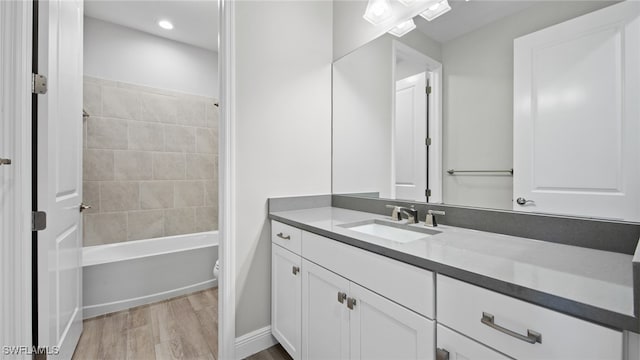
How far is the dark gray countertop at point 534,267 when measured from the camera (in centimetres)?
52

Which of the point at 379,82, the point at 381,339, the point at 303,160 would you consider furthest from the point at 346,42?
the point at 381,339

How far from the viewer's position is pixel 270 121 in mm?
1677

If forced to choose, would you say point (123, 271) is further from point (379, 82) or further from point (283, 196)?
point (379, 82)

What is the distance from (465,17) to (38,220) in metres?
2.15

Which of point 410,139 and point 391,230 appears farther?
point 410,139

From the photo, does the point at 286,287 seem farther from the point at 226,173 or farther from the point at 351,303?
the point at 226,173

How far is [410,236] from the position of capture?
4.33 feet

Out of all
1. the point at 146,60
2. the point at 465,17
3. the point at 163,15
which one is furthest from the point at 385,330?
the point at 146,60

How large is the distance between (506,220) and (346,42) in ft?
5.02

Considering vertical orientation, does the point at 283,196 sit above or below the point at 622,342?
above

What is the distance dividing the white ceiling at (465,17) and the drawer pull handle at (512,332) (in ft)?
3.95

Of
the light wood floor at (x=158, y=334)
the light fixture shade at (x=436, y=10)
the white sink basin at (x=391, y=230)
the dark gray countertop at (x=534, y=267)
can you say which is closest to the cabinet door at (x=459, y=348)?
the dark gray countertop at (x=534, y=267)

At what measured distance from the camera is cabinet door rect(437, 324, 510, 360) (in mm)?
662

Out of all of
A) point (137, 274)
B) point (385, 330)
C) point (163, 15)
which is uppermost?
point (163, 15)
